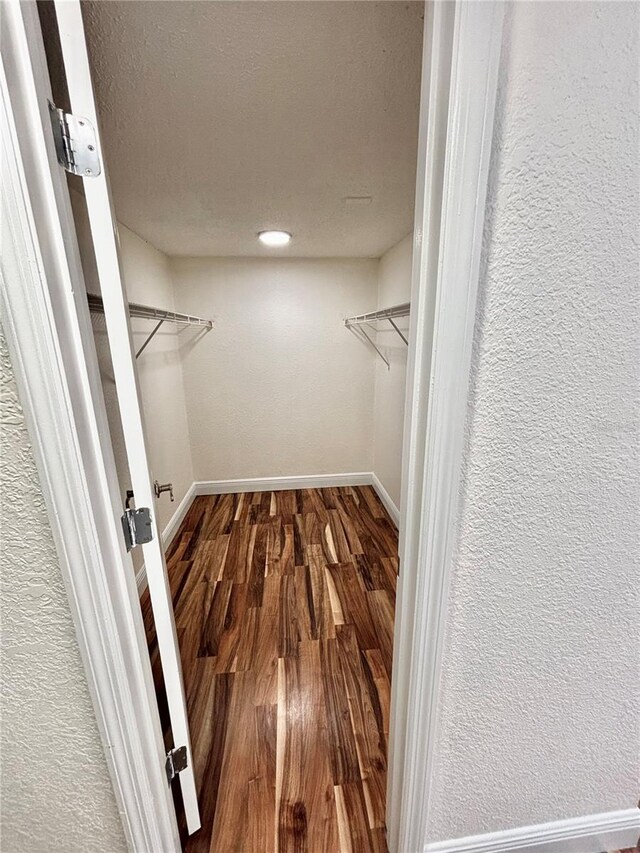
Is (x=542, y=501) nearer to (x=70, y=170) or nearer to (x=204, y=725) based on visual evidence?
(x=70, y=170)

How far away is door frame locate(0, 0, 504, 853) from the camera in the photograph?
511 mm

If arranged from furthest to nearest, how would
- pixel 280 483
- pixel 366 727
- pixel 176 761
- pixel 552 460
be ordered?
1. pixel 280 483
2. pixel 366 727
3. pixel 176 761
4. pixel 552 460

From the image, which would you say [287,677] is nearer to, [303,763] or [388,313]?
[303,763]

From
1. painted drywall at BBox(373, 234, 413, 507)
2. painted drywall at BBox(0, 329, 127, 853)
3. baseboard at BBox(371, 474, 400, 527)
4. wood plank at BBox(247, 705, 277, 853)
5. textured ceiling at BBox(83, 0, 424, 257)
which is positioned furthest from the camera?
baseboard at BBox(371, 474, 400, 527)

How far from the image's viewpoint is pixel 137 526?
0.77m

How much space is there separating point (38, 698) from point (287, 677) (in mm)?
1082

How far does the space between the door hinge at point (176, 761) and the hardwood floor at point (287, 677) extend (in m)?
0.31

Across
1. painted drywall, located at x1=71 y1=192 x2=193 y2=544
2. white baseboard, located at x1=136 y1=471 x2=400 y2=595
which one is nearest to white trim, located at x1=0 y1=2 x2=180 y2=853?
painted drywall, located at x1=71 y1=192 x2=193 y2=544

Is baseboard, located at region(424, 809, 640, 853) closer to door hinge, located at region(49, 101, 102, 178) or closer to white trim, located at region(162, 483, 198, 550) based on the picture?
door hinge, located at region(49, 101, 102, 178)

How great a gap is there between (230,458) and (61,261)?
2893 mm

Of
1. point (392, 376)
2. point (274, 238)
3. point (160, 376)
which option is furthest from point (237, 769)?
point (274, 238)

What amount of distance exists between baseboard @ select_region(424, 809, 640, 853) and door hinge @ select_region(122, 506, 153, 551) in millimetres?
1182

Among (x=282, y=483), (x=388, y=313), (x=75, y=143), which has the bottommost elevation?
(x=282, y=483)

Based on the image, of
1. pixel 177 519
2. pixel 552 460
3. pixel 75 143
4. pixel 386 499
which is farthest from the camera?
pixel 386 499
